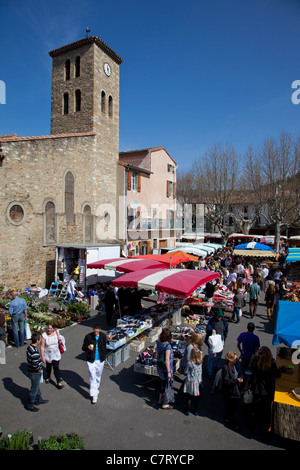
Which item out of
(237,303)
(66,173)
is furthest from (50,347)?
(66,173)

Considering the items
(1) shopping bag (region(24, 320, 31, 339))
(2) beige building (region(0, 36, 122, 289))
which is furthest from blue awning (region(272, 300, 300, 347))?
(2) beige building (region(0, 36, 122, 289))

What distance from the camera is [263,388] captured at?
4.85 m

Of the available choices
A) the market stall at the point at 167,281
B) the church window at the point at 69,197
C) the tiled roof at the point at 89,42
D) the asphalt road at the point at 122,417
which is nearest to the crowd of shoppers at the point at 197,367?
the asphalt road at the point at 122,417

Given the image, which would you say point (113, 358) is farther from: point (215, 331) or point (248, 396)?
point (248, 396)

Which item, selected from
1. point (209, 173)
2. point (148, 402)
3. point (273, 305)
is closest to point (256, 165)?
point (209, 173)

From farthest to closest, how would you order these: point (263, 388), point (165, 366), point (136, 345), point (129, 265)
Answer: point (129, 265) < point (136, 345) < point (165, 366) < point (263, 388)

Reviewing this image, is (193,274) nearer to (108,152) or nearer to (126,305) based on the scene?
(126,305)

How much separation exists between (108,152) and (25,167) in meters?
6.62

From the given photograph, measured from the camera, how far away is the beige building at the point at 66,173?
13484mm

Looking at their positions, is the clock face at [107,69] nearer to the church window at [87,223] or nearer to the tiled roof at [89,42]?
the tiled roof at [89,42]

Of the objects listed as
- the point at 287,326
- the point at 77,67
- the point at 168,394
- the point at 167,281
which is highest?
the point at 77,67

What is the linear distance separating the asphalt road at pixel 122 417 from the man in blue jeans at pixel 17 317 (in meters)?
1.18

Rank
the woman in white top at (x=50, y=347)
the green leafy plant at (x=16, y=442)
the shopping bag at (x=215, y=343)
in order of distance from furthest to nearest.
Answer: the shopping bag at (x=215, y=343), the woman in white top at (x=50, y=347), the green leafy plant at (x=16, y=442)

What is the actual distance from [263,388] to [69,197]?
14173 millimetres
